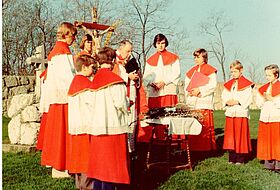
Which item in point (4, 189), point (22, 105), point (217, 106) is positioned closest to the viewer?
point (4, 189)

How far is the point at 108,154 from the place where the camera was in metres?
3.16

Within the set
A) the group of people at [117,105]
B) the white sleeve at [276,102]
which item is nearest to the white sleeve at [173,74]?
the group of people at [117,105]

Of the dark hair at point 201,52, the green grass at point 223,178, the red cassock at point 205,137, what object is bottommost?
the green grass at point 223,178

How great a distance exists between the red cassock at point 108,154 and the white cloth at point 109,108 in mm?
31

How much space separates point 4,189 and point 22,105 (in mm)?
2081

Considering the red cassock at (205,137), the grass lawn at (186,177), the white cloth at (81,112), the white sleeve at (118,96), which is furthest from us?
the red cassock at (205,137)

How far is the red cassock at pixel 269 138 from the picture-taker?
4.75 metres

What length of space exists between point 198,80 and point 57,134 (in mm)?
1737

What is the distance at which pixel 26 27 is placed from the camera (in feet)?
12.6

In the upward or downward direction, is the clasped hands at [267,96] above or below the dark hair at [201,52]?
below

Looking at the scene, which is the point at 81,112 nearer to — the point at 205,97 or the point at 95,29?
Result: the point at 95,29

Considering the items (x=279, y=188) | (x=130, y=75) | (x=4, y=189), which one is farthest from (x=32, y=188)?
(x=279, y=188)

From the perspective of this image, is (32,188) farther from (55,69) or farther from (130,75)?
(130,75)

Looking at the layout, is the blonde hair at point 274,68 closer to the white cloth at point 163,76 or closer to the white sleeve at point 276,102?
the white sleeve at point 276,102
